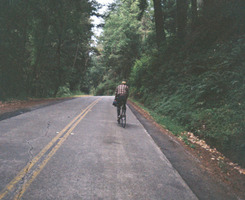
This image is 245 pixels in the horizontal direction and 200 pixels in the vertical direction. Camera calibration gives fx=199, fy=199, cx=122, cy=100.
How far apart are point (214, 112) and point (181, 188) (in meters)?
4.95

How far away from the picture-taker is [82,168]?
14.3ft

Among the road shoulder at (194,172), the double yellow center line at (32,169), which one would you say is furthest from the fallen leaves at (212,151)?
the double yellow center line at (32,169)

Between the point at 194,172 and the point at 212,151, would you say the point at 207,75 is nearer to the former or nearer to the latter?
the point at 212,151

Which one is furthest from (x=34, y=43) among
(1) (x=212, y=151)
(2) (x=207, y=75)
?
(1) (x=212, y=151)

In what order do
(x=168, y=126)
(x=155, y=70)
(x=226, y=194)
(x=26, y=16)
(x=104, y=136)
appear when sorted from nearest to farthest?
1. (x=226, y=194)
2. (x=104, y=136)
3. (x=168, y=126)
4. (x=26, y=16)
5. (x=155, y=70)

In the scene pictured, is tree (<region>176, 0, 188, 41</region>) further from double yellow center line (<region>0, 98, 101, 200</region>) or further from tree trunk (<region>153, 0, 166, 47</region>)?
double yellow center line (<region>0, 98, 101, 200</region>)

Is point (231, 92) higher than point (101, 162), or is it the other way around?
point (231, 92)

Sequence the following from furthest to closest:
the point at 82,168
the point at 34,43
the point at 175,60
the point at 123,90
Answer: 1. the point at 34,43
2. the point at 175,60
3. the point at 123,90
4. the point at 82,168

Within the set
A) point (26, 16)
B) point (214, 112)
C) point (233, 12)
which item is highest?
point (26, 16)

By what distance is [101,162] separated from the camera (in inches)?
189

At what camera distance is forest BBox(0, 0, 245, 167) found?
7906 millimetres

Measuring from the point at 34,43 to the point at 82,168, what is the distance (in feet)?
67.3

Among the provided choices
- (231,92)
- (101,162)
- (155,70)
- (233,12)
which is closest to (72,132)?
(101,162)

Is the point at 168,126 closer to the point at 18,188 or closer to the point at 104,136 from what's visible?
the point at 104,136
